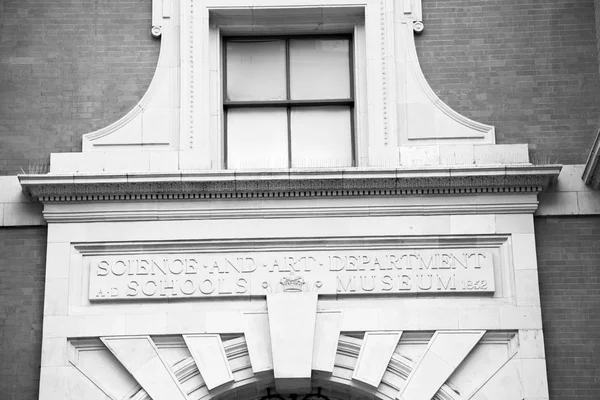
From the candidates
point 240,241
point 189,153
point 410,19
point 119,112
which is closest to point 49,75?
point 119,112

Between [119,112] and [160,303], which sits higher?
[119,112]

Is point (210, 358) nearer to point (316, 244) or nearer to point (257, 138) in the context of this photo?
point (316, 244)

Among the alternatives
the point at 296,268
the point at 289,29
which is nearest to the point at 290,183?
the point at 296,268

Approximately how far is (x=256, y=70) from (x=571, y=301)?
5.09 meters

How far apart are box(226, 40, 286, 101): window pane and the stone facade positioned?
15.4 inches

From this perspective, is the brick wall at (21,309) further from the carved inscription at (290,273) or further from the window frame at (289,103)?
the window frame at (289,103)

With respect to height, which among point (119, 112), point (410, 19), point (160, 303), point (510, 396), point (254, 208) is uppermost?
point (410, 19)

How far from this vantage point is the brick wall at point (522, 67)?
1856cm

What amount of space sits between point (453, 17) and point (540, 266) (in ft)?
11.6

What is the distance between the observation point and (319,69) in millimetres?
19250

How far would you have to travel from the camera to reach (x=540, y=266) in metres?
17.9

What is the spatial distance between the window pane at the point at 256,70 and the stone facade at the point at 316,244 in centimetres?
39

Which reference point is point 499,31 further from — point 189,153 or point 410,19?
point 189,153

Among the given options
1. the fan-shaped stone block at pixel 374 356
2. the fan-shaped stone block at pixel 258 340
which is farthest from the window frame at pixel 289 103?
the fan-shaped stone block at pixel 374 356
